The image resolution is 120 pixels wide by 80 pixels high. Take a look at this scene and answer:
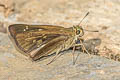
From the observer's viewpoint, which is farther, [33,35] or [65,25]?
[65,25]

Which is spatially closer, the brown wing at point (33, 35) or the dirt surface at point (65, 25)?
the dirt surface at point (65, 25)

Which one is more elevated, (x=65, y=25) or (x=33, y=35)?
(x=65, y=25)

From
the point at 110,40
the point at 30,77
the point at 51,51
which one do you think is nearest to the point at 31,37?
the point at 51,51

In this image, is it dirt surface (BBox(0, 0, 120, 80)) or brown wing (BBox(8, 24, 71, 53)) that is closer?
dirt surface (BBox(0, 0, 120, 80))

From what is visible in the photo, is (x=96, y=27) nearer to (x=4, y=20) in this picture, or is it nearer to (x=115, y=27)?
(x=115, y=27)
